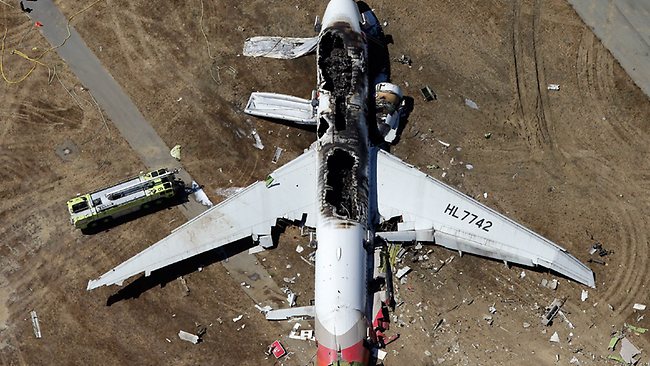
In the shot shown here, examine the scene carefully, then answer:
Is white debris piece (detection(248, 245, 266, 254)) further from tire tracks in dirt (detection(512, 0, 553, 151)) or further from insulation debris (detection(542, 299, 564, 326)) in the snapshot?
tire tracks in dirt (detection(512, 0, 553, 151))

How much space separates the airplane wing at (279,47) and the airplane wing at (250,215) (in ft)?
20.8

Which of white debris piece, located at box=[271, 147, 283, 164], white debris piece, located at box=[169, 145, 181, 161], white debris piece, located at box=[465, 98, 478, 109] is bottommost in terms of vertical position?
white debris piece, located at box=[271, 147, 283, 164]

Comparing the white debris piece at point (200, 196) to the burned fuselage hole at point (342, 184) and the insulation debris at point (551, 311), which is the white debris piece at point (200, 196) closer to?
the burned fuselage hole at point (342, 184)

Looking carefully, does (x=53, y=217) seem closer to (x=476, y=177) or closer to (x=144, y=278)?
(x=144, y=278)

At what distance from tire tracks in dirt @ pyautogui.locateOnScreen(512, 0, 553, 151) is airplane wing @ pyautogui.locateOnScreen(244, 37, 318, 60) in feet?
34.1

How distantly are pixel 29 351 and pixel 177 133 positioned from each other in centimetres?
1167

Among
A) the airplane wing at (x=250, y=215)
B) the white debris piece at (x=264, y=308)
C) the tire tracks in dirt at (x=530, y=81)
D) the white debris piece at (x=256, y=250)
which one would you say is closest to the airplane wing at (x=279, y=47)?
the airplane wing at (x=250, y=215)

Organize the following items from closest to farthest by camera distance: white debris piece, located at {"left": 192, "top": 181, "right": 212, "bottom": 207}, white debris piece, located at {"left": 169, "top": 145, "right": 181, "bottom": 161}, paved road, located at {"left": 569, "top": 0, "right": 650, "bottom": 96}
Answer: white debris piece, located at {"left": 192, "top": 181, "right": 212, "bottom": 207} → white debris piece, located at {"left": 169, "top": 145, "right": 181, "bottom": 161} → paved road, located at {"left": 569, "top": 0, "right": 650, "bottom": 96}

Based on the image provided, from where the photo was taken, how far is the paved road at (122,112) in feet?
90.4

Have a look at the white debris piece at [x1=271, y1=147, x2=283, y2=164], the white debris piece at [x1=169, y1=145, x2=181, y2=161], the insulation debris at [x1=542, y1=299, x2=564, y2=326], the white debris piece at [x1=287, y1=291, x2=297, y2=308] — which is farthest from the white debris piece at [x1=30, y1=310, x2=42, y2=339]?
the insulation debris at [x1=542, y1=299, x2=564, y2=326]

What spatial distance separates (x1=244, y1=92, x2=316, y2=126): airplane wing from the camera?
29.5 meters

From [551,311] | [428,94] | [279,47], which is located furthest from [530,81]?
[279,47]

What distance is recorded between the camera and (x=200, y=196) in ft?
95.5

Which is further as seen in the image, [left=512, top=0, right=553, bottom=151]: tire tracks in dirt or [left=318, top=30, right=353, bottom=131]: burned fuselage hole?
[left=512, top=0, right=553, bottom=151]: tire tracks in dirt
